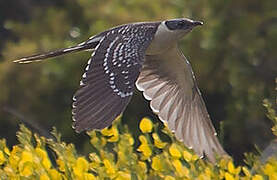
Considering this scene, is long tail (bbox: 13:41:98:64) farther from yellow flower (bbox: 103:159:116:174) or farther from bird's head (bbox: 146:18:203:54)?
yellow flower (bbox: 103:159:116:174)

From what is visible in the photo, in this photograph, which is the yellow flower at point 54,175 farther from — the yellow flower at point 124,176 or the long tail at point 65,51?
the long tail at point 65,51

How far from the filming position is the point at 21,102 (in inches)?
320

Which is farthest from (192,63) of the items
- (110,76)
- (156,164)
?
(156,164)

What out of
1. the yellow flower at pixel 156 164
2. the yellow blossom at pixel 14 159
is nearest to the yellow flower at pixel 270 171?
the yellow flower at pixel 156 164

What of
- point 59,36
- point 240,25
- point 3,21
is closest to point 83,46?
point 240,25

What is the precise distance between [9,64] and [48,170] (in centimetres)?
478

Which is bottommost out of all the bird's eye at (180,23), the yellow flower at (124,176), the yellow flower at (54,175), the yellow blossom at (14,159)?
the yellow flower at (124,176)

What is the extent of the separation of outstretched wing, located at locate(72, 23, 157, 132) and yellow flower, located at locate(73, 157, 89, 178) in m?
0.12

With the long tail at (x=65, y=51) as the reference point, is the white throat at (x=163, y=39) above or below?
below

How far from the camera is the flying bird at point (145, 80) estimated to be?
11.7 feet

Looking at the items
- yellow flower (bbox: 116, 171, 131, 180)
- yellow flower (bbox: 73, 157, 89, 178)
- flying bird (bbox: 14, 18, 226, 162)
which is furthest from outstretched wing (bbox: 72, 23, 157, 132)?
yellow flower (bbox: 116, 171, 131, 180)

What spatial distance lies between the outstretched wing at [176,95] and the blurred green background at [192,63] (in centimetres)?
210

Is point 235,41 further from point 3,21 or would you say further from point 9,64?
point 3,21

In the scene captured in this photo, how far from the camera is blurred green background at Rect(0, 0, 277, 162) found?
739 cm
